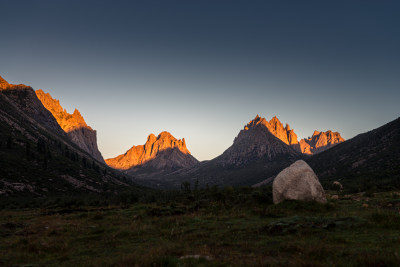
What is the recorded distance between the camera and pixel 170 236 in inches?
496

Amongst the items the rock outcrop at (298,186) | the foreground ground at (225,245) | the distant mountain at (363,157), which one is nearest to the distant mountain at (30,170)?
the foreground ground at (225,245)

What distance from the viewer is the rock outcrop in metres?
20.3

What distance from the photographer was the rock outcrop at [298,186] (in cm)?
2033

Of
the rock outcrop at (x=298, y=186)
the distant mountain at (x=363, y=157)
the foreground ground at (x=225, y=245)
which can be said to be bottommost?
the foreground ground at (x=225, y=245)

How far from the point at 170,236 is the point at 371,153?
144493 mm

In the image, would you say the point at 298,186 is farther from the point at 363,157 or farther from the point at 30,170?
the point at 363,157

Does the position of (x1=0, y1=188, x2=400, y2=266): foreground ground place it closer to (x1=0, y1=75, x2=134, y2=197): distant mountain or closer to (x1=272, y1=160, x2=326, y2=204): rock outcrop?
(x1=272, y1=160, x2=326, y2=204): rock outcrop

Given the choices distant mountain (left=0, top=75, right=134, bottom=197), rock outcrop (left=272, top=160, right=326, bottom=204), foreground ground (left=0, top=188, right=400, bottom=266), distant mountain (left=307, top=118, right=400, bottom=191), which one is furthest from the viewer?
distant mountain (left=307, top=118, right=400, bottom=191)

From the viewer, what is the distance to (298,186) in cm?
2086

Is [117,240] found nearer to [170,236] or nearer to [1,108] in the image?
[170,236]

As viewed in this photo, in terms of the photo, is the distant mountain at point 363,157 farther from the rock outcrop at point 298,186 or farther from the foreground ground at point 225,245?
the foreground ground at point 225,245

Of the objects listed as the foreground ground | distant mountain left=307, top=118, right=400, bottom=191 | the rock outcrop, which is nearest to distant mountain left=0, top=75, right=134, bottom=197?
the foreground ground

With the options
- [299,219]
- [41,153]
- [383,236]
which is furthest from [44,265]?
[41,153]

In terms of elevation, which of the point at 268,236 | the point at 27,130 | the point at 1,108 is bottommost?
the point at 268,236
